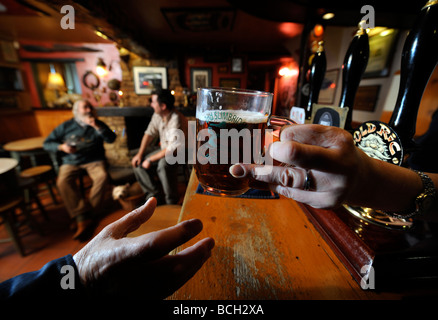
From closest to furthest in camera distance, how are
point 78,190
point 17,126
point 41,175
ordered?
point 78,190
point 41,175
point 17,126

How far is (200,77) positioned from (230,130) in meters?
5.75

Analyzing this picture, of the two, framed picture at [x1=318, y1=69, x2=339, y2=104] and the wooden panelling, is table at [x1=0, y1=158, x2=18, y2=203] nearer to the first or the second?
the wooden panelling

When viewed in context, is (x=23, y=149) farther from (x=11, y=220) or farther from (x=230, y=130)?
(x=230, y=130)

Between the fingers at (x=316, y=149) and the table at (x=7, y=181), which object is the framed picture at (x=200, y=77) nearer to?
the table at (x=7, y=181)

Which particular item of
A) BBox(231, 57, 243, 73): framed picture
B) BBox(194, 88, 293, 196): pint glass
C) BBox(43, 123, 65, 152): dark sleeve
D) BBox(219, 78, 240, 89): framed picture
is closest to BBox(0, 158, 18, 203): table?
BBox(43, 123, 65, 152): dark sleeve

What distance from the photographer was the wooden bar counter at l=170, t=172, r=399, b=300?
47 cm

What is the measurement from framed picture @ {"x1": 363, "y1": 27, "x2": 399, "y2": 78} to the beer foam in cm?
312

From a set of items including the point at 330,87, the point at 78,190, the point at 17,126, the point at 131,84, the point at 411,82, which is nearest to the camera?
the point at 411,82

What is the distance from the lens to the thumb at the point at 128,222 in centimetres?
44

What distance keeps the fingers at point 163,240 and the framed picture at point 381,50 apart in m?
3.51

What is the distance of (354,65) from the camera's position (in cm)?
75

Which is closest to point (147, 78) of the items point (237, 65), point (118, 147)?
point (118, 147)
